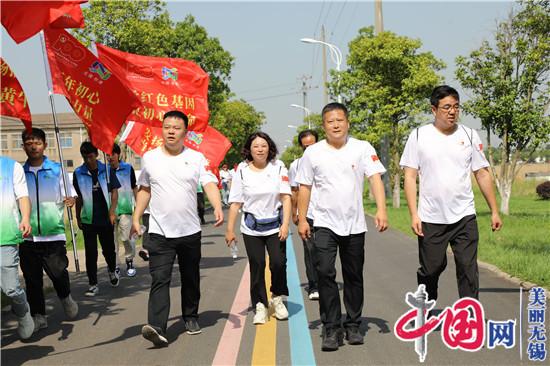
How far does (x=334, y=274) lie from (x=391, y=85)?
19.7 meters

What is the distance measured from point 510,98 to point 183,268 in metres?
14.4

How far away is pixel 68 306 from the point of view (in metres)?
6.91

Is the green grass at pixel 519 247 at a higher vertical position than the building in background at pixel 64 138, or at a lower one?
lower

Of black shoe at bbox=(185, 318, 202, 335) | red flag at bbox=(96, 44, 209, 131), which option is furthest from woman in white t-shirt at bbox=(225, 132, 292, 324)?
red flag at bbox=(96, 44, 209, 131)

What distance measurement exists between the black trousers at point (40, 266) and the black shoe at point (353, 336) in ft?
9.81

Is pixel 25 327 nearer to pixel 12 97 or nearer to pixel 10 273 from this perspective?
pixel 10 273

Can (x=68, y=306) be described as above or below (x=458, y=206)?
below

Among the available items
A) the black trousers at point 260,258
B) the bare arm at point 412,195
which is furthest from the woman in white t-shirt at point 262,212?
the bare arm at point 412,195

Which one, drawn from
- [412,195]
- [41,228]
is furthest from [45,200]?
[412,195]

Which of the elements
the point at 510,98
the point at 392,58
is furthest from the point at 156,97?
the point at 392,58

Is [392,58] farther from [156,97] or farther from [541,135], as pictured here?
[156,97]

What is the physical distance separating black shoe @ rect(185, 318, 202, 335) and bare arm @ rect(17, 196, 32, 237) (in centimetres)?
160

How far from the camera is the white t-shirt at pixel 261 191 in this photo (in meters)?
6.57

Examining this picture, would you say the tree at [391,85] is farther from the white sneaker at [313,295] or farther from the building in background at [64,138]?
the building in background at [64,138]
